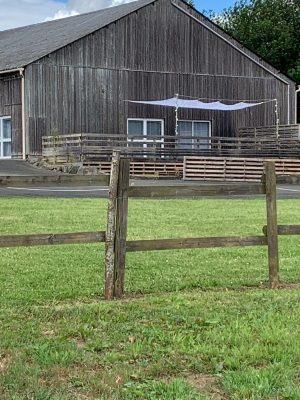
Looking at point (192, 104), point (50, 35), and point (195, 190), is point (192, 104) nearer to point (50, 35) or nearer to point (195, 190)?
point (50, 35)

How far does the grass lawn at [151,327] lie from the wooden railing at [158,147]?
19.7m

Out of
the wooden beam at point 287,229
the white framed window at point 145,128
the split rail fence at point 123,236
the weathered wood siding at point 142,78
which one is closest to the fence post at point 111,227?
the split rail fence at point 123,236

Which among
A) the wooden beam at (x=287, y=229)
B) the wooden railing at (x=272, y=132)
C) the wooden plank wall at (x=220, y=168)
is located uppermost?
the wooden railing at (x=272, y=132)

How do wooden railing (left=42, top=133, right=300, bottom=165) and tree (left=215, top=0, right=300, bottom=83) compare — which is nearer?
wooden railing (left=42, top=133, right=300, bottom=165)

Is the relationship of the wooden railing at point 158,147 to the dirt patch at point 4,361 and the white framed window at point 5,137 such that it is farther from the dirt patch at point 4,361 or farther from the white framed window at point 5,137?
the dirt patch at point 4,361

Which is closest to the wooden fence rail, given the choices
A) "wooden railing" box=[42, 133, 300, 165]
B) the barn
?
"wooden railing" box=[42, 133, 300, 165]

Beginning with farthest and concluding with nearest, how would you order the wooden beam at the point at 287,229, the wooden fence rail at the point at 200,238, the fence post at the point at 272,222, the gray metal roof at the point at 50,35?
1. the gray metal roof at the point at 50,35
2. the wooden beam at the point at 287,229
3. the fence post at the point at 272,222
4. the wooden fence rail at the point at 200,238

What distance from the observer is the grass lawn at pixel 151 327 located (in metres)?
4.32

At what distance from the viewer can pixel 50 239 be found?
21.9ft

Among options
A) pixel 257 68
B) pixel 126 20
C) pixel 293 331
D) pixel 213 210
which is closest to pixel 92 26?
pixel 126 20

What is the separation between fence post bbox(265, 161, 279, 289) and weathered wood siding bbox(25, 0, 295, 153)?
1015 inches

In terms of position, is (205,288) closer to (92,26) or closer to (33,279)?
(33,279)

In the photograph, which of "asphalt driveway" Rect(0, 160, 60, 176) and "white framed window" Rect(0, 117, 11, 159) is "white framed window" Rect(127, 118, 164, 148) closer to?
"asphalt driveway" Rect(0, 160, 60, 176)

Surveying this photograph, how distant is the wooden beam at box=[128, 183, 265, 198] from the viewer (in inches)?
277
